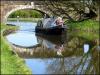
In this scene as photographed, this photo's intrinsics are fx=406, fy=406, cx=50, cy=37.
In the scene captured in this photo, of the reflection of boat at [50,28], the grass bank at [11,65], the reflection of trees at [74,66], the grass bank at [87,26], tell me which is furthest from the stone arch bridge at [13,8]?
the grass bank at [11,65]

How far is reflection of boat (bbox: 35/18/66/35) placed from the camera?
3197 cm

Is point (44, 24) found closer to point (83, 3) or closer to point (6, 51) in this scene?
point (83, 3)

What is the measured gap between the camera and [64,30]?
32.5 metres

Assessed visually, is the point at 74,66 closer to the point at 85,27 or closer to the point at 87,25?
the point at 85,27

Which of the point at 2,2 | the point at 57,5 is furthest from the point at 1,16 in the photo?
the point at 57,5

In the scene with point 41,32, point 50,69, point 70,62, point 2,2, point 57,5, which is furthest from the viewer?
point 2,2

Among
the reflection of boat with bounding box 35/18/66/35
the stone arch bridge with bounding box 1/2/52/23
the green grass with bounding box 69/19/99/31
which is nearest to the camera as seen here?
the green grass with bounding box 69/19/99/31

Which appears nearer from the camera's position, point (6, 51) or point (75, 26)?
point (6, 51)

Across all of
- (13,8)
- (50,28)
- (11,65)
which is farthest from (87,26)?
(11,65)

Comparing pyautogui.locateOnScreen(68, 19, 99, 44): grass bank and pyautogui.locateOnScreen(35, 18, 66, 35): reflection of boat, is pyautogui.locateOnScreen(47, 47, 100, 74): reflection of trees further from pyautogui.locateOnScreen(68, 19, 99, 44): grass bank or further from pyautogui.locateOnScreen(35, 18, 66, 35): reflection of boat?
pyautogui.locateOnScreen(35, 18, 66, 35): reflection of boat

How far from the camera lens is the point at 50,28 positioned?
3291 cm

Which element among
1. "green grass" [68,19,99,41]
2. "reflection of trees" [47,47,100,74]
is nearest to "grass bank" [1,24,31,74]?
"reflection of trees" [47,47,100,74]

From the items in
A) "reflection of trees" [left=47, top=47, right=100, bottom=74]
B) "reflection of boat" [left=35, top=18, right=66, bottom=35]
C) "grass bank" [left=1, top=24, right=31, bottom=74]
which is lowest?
"reflection of boat" [left=35, top=18, right=66, bottom=35]

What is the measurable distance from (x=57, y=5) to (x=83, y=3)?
4.59m
